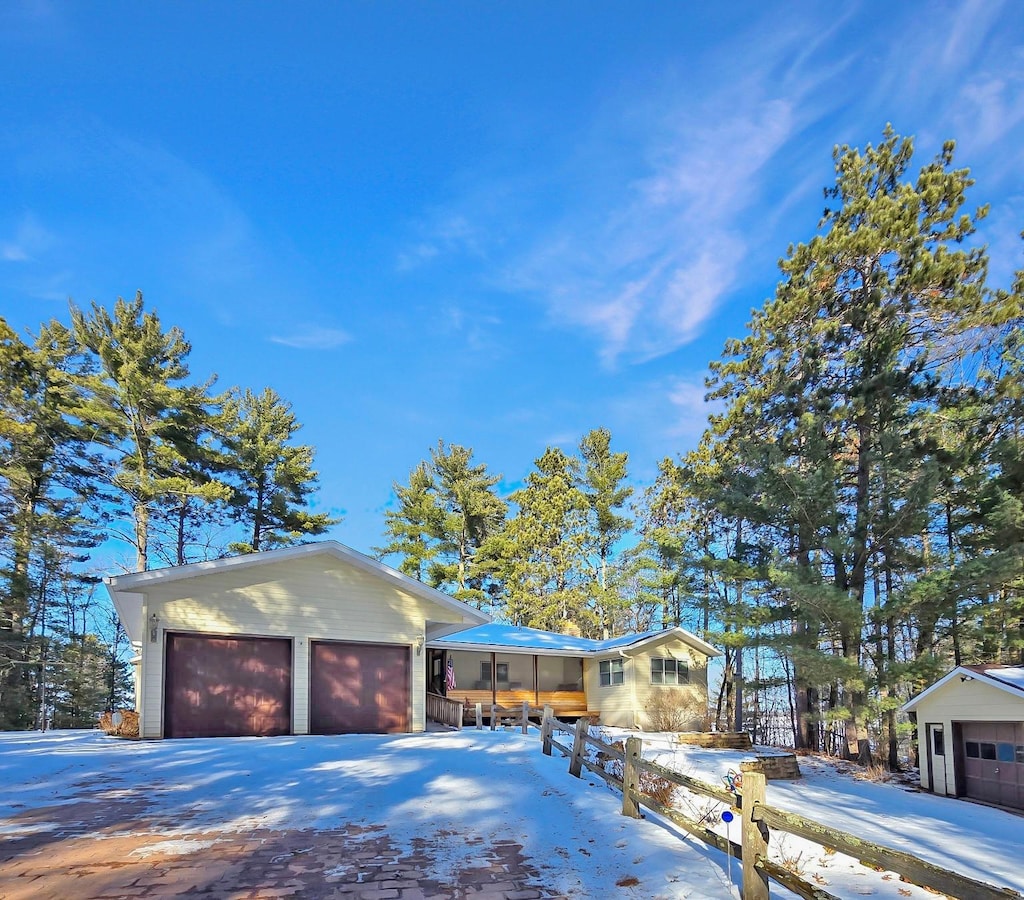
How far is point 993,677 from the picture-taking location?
15391 mm

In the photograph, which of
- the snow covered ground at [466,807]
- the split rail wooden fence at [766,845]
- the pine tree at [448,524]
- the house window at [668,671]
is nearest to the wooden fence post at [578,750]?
the snow covered ground at [466,807]

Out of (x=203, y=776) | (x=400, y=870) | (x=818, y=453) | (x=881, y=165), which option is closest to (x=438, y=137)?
(x=881, y=165)

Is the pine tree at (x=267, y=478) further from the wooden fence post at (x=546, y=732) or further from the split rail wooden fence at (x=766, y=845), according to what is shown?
the split rail wooden fence at (x=766, y=845)

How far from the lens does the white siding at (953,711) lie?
15250mm

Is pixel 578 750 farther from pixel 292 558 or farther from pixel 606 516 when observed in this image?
pixel 606 516

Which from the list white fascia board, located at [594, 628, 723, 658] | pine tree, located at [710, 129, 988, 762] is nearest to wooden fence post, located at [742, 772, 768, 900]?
pine tree, located at [710, 129, 988, 762]

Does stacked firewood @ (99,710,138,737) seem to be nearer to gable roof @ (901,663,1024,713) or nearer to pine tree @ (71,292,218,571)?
pine tree @ (71,292,218,571)

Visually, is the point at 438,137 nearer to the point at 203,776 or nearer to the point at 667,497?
the point at 203,776

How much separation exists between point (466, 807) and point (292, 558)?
9437mm

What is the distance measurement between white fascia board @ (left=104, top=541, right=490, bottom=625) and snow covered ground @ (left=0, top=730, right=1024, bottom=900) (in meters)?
3.03

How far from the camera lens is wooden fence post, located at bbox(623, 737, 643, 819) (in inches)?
271

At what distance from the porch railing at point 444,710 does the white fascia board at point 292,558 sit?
3.53m

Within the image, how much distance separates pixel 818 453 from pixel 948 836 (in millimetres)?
11373

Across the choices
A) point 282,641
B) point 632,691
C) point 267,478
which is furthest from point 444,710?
point 267,478
